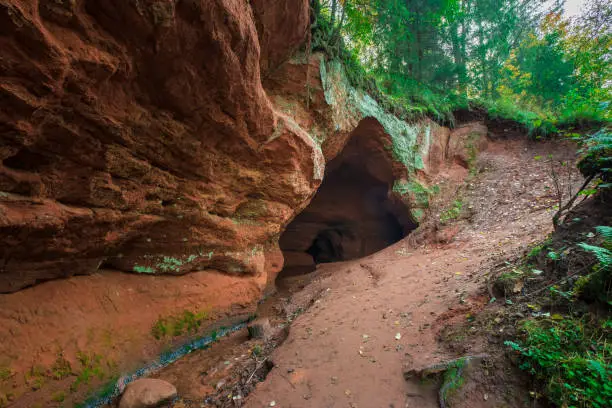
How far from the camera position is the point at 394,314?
13.5 feet

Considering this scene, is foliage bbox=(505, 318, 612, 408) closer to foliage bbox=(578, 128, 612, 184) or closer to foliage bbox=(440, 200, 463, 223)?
foliage bbox=(578, 128, 612, 184)

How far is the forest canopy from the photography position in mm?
8195

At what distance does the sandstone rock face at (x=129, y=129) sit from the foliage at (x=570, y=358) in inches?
168

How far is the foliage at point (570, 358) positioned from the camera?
169 cm

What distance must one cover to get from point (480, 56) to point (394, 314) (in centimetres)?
1484

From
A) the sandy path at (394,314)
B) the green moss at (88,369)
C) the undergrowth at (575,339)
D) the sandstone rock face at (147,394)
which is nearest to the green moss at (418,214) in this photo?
the sandy path at (394,314)

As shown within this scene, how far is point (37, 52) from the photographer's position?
2.16 meters

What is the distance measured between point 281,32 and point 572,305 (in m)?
5.33

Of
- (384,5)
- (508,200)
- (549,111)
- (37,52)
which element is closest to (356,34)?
(384,5)

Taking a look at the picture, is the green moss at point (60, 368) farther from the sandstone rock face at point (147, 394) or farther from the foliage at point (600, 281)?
the foliage at point (600, 281)

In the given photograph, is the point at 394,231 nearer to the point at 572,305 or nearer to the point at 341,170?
the point at 341,170

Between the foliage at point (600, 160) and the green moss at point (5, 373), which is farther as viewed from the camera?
the foliage at point (600, 160)

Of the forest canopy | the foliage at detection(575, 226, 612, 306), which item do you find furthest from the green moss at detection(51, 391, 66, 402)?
the forest canopy

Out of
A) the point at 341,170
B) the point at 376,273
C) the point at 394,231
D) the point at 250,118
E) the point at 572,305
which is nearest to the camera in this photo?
the point at 572,305
